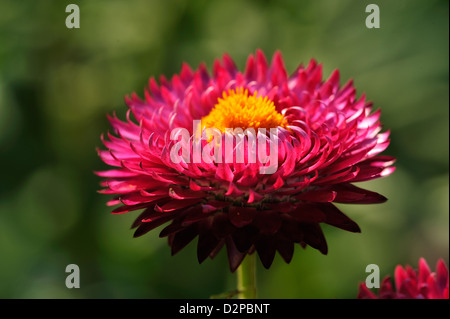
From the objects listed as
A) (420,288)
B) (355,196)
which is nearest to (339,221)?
(355,196)

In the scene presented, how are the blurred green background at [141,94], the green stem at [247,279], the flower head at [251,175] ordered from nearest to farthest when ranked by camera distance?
the flower head at [251,175]
the green stem at [247,279]
the blurred green background at [141,94]

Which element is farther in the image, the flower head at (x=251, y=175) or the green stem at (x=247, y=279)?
the green stem at (x=247, y=279)

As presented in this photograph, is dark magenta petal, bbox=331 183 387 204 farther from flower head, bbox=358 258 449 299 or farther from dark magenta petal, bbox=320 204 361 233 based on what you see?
flower head, bbox=358 258 449 299

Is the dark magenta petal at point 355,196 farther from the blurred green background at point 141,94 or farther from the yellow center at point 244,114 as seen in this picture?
the blurred green background at point 141,94

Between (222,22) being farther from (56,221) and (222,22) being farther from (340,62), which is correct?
(56,221)

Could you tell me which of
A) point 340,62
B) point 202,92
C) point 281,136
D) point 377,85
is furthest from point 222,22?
point 281,136

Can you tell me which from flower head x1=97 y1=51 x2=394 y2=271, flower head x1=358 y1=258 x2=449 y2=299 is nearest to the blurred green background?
flower head x1=358 y1=258 x2=449 y2=299

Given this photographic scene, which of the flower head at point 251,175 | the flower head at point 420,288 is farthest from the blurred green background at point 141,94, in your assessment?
the flower head at point 251,175

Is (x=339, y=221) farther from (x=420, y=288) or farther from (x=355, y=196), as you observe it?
(x=420, y=288)
